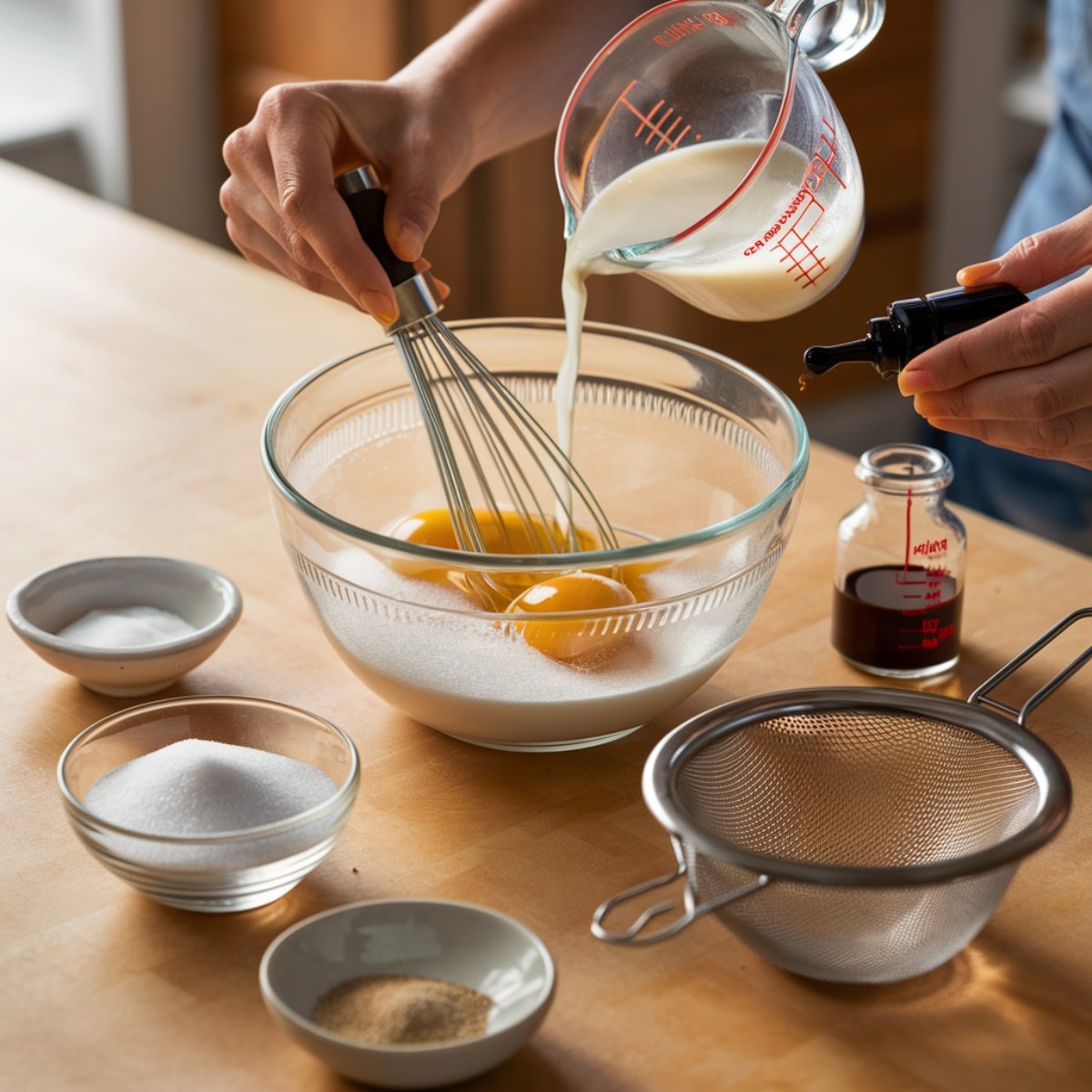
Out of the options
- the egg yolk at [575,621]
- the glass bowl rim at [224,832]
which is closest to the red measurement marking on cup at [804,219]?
the egg yolk at [575,621]

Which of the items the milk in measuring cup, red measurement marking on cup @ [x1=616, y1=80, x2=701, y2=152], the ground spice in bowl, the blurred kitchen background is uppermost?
red measurement marking on cup @ [x1=616, y1=80, x2=701, y2=152]

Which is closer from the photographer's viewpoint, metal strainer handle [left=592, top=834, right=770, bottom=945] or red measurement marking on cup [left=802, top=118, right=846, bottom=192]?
metal strainer handle [left=592, top=834, right=770, bottom=945]

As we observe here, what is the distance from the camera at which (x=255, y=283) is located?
5.41ft

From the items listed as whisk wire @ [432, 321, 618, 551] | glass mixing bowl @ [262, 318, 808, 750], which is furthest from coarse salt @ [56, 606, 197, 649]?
whisk wire @ [432, 321, 618, 551]

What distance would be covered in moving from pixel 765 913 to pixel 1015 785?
14cm

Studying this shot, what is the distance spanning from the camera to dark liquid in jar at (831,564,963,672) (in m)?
0.99

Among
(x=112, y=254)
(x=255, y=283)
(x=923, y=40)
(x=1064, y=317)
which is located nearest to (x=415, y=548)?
(x=1064, y=317)

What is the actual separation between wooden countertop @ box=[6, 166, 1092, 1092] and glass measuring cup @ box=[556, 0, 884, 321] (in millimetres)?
267

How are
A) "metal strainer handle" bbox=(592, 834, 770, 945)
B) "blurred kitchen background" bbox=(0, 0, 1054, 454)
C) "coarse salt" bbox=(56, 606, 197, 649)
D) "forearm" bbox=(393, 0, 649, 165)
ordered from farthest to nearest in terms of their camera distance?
"blurred kitchen background" bbox=(0, 0, 1054, 454), "forearm" bbox=(393, 0, 649, 165), "coarse salt" bbox=(56, 606, 197, 649), "metal strainer handle" bbox=(592, 834, 770, 945)

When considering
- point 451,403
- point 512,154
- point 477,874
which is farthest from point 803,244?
point 512,154

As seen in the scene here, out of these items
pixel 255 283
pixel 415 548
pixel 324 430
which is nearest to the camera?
pixel 415 548

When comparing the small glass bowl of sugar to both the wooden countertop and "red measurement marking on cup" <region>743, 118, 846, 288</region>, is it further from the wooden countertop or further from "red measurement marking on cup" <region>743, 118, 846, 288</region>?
"red measurement marking on cup" <region>743, 118, 846, 288</region>

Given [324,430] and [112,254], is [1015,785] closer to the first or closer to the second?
[324,430]

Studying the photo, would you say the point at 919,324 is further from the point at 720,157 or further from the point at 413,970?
the point at 413,970
